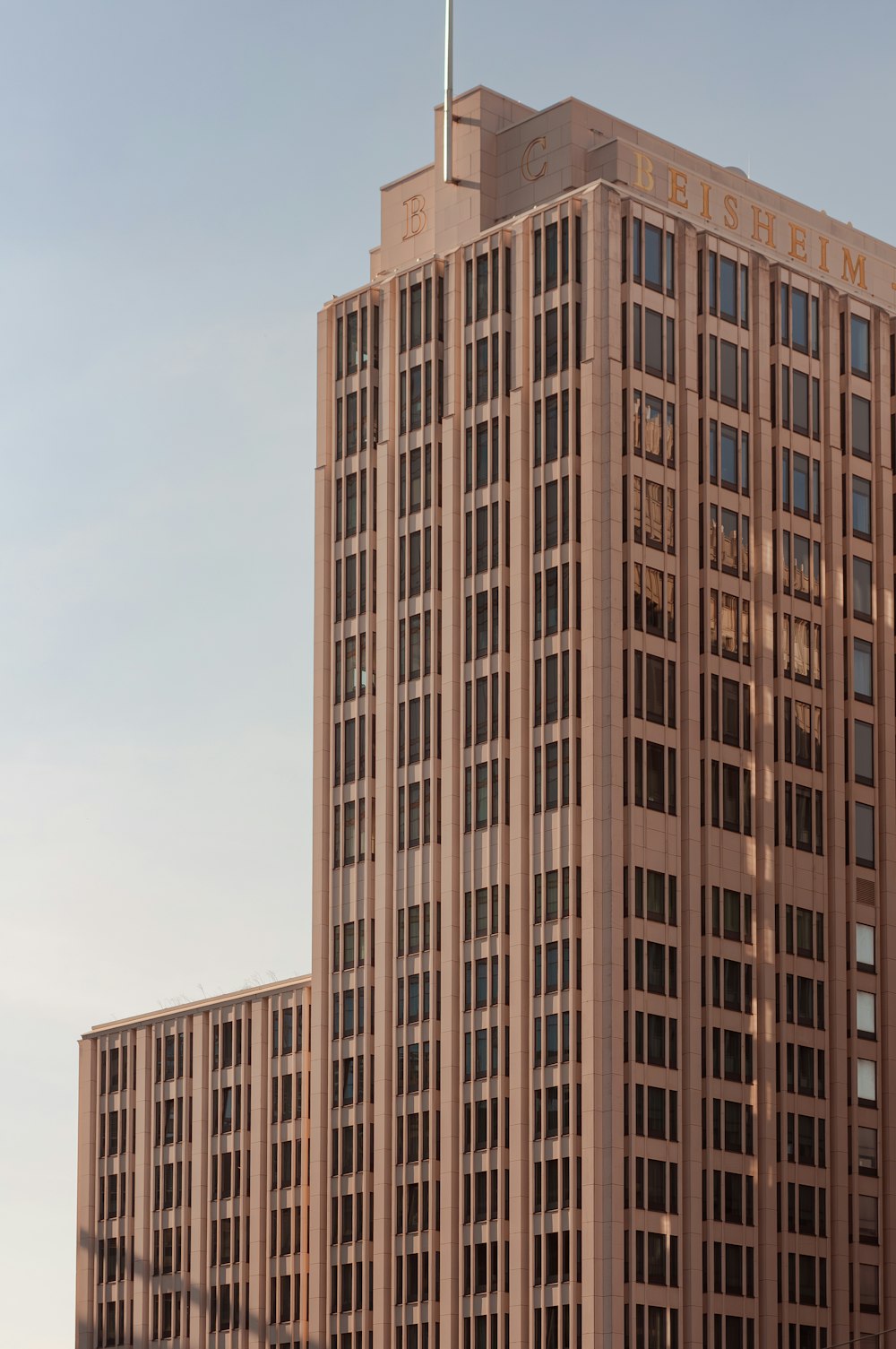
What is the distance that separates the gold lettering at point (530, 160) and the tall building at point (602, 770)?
0.30 metres

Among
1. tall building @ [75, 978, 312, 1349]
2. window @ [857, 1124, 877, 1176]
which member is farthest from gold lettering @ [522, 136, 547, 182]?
window @ [857, 1124, 877, 1176]

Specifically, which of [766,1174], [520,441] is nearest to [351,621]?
[520,441]

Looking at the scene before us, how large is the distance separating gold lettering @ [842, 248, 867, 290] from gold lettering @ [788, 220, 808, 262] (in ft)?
11.5

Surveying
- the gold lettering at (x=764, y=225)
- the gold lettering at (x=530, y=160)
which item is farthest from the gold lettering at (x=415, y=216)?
the gold lettering at (x=764, y=225)

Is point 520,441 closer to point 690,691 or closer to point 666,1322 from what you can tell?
point 690,691

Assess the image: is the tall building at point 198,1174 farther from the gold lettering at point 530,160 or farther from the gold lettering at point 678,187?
the gold lettering at point 678,187

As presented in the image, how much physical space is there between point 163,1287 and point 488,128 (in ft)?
232

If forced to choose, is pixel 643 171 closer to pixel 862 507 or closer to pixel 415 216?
pixel 415 216

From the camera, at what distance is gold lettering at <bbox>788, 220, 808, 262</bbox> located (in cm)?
15188

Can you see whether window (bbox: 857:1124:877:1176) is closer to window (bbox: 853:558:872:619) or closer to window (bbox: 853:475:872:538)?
window (bbox: 853:558:872:619)

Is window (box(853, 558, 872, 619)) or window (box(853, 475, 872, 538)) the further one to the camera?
window (box(853, 475, 872, 538))

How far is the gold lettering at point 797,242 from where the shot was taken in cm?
15188

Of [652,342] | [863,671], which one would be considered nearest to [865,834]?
[863,671]

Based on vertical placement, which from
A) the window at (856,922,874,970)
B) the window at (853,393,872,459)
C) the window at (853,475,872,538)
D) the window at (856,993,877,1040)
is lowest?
the window at (856,993,877,1040)
